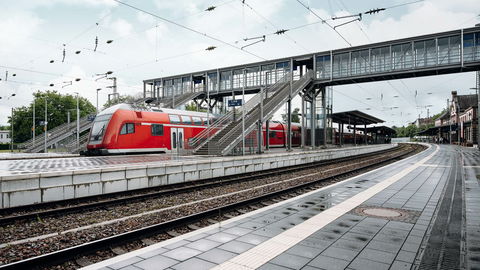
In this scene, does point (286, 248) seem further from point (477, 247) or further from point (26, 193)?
point (26, 193)

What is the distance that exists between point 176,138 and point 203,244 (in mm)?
17944

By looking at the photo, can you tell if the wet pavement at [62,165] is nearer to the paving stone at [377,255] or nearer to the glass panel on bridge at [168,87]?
the paving stone at [377,255]

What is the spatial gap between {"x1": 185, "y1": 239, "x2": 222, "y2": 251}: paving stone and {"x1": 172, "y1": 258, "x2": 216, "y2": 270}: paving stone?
1.56ft

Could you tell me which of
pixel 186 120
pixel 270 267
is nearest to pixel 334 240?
pixel 270 267

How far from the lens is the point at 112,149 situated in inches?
725

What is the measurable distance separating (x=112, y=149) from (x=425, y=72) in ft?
87.8

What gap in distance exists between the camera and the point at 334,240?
201 inches

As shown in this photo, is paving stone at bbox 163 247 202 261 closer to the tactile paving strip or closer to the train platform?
the train platform

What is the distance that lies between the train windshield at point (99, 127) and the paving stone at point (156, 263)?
52.8 feet

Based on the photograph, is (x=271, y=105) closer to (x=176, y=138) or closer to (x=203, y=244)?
(x=176, y=138)

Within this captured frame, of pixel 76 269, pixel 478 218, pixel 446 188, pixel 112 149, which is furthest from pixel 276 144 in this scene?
pixel 76 269

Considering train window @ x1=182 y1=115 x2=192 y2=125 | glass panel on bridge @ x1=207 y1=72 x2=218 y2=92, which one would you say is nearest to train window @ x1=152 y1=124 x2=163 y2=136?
train window @ x1=182 y1=115 x2=192 y2=125

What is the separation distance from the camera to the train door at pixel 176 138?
72.1 ft

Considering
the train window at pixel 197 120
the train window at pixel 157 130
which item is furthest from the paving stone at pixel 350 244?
the train window at pixel 197 120
